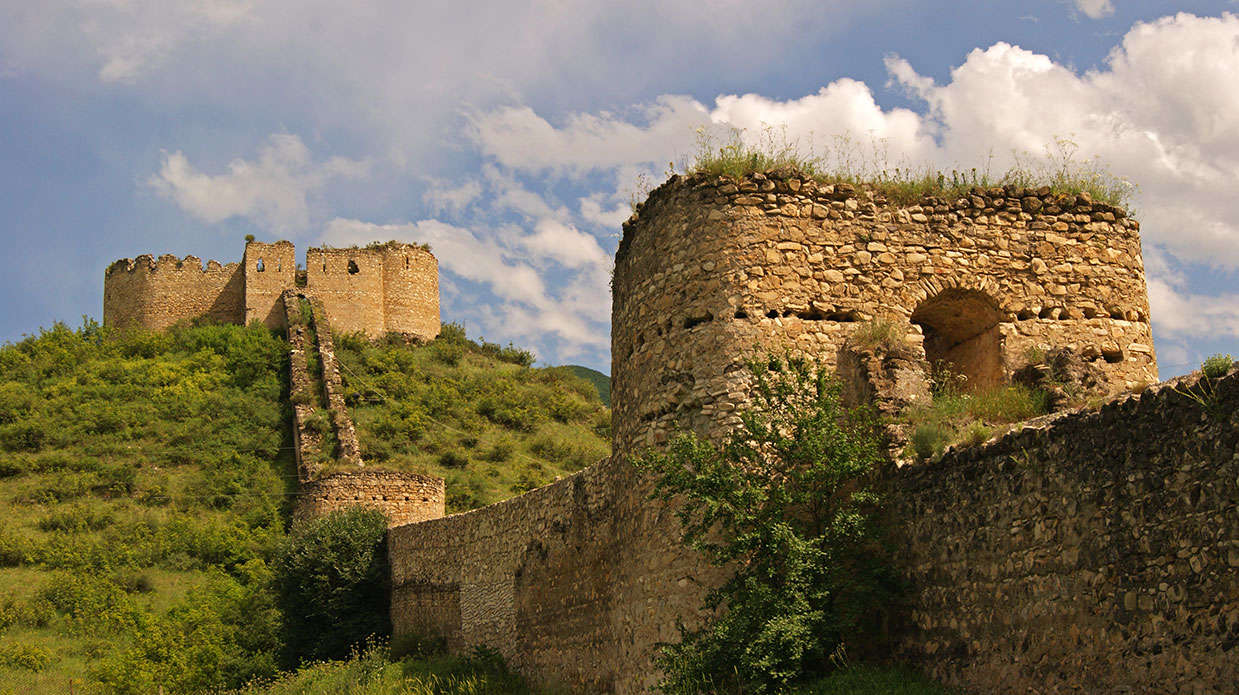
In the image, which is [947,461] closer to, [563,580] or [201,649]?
[563,580]

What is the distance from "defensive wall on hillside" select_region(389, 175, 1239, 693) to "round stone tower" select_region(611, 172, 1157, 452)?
19mm

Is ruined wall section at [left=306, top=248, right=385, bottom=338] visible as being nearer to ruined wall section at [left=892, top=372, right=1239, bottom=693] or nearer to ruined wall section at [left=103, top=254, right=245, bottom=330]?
ruined wall section at [left=103, top=254, right=245, bottom=330]

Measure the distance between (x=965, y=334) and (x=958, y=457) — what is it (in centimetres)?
330

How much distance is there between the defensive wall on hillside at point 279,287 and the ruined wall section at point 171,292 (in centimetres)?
4

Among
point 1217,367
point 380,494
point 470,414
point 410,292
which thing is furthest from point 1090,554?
point 410,292

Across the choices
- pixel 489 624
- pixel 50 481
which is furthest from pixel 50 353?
pixel 489 624

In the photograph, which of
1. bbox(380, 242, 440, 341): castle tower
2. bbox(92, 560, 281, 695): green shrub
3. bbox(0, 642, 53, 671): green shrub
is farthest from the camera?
bbox(380, 242, 440, 341): castle tower

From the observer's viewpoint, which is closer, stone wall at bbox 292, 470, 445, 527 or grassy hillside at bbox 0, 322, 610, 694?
grassy hillside at bbox 0, 322, 610, 694

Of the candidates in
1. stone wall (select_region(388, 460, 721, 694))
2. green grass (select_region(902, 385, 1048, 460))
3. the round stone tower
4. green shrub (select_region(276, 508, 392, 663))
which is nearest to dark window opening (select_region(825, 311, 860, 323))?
the round stone tower

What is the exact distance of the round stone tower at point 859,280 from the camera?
31.4 feet

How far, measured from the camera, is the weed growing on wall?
8.00m

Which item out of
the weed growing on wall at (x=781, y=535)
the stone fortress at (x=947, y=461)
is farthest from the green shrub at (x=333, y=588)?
the weed growing on wall at (x=781, y=535)

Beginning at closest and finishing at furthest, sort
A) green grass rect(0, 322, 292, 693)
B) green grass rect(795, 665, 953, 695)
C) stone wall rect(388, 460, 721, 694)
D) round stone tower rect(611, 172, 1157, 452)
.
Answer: green grass rect(795, 665, 953, 695) < round stone tower rect(611, 172, 1157, 452) < stone wall rect(388, 460, 721, 694) < green grass rect(0, 322, 292, 693)

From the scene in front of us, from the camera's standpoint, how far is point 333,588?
71.7 feet
